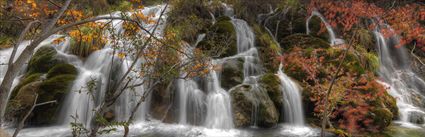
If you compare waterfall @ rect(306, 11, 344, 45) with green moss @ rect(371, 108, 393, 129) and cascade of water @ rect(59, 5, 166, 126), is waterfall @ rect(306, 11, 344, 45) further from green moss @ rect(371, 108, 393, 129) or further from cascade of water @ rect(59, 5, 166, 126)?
cascade of water @ rect(59, 5, 166, 126)

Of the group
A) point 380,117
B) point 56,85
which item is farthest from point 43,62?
point 380,117

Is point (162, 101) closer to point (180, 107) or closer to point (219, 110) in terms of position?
point (180, 107)

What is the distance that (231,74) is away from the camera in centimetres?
1154

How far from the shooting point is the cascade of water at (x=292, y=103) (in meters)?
10.5

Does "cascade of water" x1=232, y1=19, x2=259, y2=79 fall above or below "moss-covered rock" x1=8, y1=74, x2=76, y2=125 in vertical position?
above

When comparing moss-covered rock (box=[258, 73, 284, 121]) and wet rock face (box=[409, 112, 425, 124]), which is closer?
moss-covered rock (box=[258, 73, 284, 121])

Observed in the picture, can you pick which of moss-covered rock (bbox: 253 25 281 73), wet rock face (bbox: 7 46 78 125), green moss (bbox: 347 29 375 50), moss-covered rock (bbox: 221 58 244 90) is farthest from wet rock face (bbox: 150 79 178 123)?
green moss (bbox: 347 29 375 50)

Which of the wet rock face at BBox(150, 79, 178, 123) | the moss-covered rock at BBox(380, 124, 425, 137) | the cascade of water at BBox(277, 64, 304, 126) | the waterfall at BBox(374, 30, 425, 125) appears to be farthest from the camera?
the waterfall at BBox(374, 30, 425, 125)

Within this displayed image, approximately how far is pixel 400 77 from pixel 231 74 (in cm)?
1085

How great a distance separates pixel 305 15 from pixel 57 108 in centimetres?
1434

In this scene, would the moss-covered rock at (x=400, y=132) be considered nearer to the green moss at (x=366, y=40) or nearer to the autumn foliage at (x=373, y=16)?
the autumn foliage at (x=373, y=16)

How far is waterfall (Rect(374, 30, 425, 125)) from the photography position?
42.2 feet

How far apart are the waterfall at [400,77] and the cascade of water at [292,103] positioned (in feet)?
13.6

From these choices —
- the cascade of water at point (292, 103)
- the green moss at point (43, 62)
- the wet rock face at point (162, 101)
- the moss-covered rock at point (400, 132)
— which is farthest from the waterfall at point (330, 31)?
the green moss at point (43, 62)
